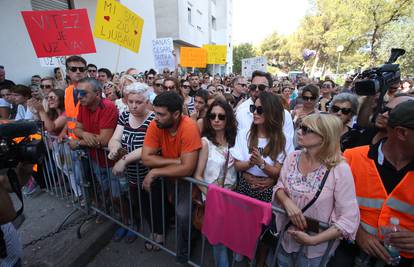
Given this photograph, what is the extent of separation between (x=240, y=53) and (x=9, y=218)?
52.5 metres

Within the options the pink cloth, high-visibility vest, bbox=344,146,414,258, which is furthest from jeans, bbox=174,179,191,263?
high-visibility vest, bbox=344,146,414,258

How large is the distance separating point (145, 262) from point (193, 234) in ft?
2.10

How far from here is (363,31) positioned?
15641 mm

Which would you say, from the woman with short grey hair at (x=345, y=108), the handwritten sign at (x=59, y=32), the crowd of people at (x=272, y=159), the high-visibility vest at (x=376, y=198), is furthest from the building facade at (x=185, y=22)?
the high-visibility vest at (x=376, y=198)

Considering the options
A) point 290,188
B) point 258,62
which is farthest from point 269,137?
point 258,62

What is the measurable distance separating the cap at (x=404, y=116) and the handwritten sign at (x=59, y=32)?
15.2 feet

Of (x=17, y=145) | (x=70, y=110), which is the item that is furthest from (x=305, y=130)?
(x=70, y=110)

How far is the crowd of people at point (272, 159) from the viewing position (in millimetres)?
1623

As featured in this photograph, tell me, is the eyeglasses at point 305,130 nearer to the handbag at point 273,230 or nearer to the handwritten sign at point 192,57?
the handbag at point 273,230

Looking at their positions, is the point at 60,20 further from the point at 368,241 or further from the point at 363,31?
the point at 363,31

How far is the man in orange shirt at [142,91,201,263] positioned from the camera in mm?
2248

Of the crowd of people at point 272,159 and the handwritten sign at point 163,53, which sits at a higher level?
the handwritten sign at point 163,53

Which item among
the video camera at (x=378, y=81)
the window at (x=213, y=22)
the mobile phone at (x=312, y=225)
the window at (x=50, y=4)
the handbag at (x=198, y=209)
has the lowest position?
the handbag at (x=198, y=209)

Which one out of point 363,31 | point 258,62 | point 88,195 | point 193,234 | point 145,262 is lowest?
point 145,262
